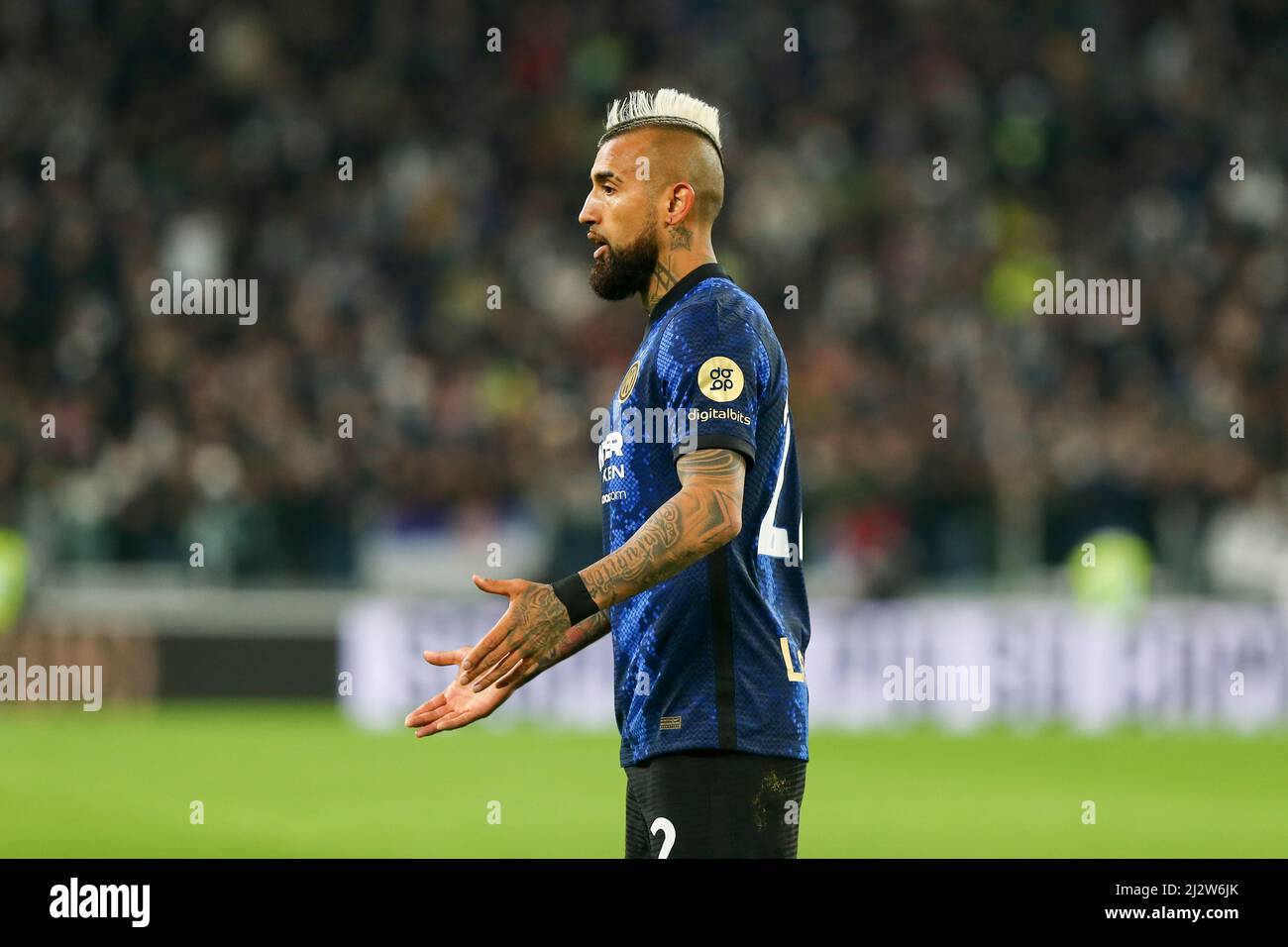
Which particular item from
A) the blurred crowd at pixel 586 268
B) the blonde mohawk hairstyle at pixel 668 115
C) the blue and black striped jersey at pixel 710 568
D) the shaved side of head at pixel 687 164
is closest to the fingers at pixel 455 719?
the blue and black striped jersey at pixel 710 568

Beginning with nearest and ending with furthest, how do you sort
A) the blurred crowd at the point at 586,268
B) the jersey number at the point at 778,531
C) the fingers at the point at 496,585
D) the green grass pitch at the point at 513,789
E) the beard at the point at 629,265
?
the fingers at the point at 496,585 < the jersey number at the point at 778,531 < the beard at the point at 629,265 < the green grass pitch at the point at 513,789 < the blurred crowd at the point at 586,268

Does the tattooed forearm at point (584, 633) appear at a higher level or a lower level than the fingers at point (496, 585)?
lower

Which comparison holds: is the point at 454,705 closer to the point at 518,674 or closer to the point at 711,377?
the point at 518,674

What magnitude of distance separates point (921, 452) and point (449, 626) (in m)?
4.31

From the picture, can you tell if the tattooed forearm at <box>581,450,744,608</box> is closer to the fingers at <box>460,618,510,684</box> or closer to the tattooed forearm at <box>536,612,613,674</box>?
the fingers at <box>460,618,510,684</box>

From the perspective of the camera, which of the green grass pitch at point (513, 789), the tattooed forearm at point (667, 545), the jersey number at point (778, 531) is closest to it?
the tattooed forearm at point (667, 545)

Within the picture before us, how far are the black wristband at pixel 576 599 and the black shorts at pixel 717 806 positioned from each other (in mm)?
455

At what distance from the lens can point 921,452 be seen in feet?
55.4

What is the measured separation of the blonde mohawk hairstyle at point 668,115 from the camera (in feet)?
15.3

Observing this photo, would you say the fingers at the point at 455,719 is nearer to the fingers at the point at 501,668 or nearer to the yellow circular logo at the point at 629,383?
the fingers at the point at 501,668

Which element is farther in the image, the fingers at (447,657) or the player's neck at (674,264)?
the player's neck at (674,264)

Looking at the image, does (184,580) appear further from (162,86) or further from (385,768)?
(162,86)

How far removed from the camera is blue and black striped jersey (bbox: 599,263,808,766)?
4.39 metres

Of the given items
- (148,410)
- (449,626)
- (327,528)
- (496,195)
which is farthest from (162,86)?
(449,626)
